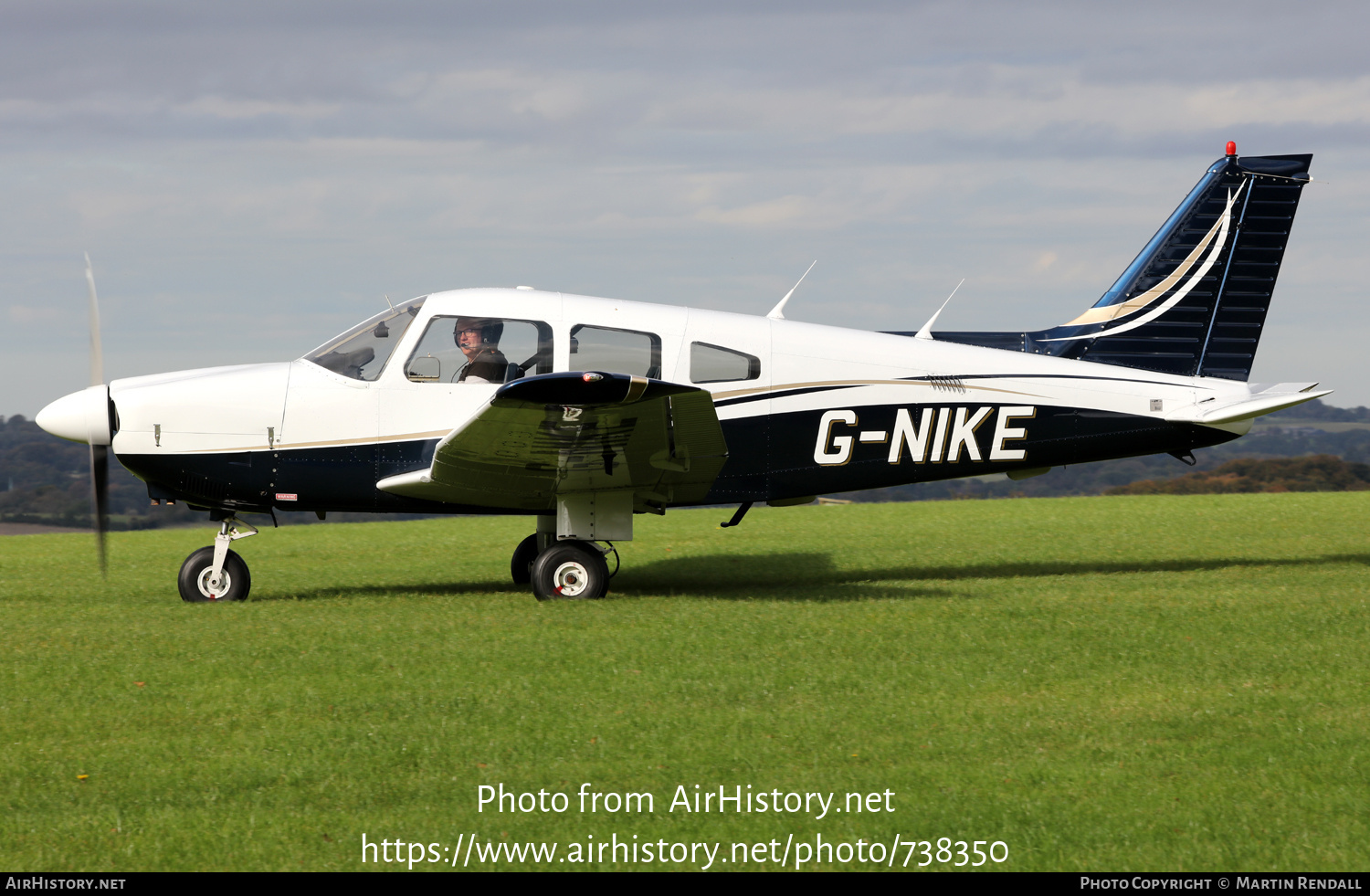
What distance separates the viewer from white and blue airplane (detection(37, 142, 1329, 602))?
943cm

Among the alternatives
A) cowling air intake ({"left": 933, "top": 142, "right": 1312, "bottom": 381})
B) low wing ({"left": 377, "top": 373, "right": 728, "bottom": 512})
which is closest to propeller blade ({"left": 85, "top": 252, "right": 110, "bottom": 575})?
low wing ({"left": 377, "top": 373, "right": 728, "bottom": 512})

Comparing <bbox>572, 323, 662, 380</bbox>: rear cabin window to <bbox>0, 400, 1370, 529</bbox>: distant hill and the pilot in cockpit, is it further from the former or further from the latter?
<bbox>0, 400, 1370, 529</bbox>: distant hill

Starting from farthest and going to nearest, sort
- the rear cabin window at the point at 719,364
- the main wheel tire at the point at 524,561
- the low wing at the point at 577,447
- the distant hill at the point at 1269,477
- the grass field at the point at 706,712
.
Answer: the distant hill at the point at 1269,477 < the main wheel tire at the point at 524,561 < the rear cabin window at the point at 719,364 < the low wing at the point at 577,447 < the grass field at the point at 706,712

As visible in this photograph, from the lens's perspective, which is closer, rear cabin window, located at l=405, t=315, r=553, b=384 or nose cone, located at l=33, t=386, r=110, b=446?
nose cone, located at l=33, t=386, r=110, b=446

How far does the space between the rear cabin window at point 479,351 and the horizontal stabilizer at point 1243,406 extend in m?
5.98

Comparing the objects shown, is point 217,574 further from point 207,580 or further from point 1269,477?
point 1269,477

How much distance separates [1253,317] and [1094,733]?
7.55m

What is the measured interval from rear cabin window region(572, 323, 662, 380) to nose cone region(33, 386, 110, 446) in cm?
379

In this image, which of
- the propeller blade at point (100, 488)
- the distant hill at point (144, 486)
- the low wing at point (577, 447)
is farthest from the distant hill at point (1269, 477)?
the propeller blade at point (100, 488)

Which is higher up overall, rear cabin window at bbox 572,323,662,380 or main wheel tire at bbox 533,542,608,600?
rear cabin window at bbox 572,323,662,380

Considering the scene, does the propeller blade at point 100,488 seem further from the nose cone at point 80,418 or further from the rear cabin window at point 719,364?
the rear cabin window at point 719,364

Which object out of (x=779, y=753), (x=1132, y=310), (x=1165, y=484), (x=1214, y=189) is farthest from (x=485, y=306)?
(x=1165, y=484)

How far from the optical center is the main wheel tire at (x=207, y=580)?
31.9 feet
